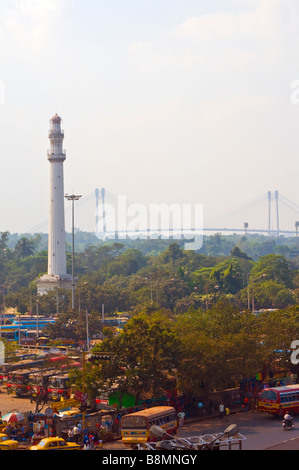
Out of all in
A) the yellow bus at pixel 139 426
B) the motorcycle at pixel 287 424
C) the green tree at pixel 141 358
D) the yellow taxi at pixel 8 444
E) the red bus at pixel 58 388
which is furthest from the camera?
the red bus at pixel 58 388

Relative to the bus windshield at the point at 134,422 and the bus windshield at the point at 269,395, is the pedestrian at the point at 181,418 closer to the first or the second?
the bus windshield at the point at 269,395

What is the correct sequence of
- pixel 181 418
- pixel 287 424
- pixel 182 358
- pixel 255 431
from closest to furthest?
1. pixel 255 431
2. pixel 287 424
3. pixel 181 418
4. pixel 182 358

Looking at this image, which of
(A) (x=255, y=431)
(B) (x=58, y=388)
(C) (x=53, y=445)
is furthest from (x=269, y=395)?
(C) (x=53, y=445)

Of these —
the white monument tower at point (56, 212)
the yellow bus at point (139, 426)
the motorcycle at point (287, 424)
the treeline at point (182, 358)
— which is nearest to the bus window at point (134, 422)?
the yellow bus at point (139, 426)

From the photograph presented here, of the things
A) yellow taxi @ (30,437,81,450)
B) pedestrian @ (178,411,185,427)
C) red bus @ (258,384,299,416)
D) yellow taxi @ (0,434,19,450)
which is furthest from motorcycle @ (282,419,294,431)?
yellow taxi @ (0,434,19,450)

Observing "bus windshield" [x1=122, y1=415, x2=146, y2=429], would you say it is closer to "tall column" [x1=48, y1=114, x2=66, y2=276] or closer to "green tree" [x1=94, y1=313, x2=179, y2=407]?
"green tree" [x1=94, y1=313, x2=179, y2=407]

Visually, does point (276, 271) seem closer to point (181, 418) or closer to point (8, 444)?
point (181, 418)

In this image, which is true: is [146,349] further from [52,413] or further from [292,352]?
[292,352]
